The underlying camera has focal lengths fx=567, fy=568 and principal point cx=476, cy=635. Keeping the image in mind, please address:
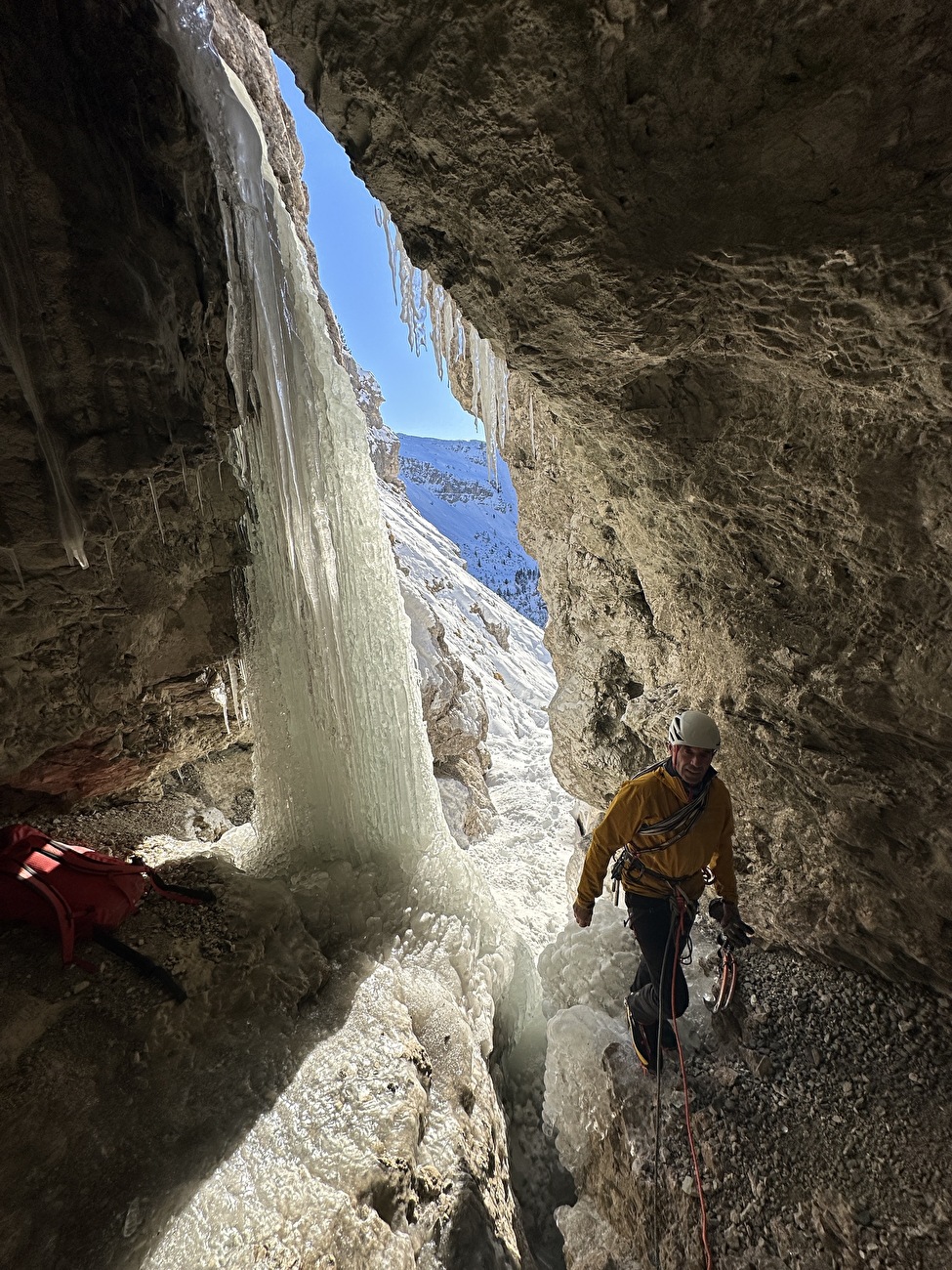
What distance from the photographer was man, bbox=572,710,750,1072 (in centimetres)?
251

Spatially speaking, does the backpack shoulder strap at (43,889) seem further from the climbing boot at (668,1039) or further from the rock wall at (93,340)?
the climbing boot at (668,1039)

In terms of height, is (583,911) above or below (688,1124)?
above

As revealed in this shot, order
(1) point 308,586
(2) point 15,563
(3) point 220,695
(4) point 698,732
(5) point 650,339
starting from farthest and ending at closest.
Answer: (3) point 220,695, (1) point 308,586, (2) point 15,563, (4) point 698,732, (5) point 650,339

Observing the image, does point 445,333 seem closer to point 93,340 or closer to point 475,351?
point 475,351

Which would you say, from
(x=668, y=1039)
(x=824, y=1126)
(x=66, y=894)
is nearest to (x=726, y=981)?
(x=668, y=1039)

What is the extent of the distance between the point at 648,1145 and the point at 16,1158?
2.54m

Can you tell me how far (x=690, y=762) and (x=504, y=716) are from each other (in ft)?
42.1

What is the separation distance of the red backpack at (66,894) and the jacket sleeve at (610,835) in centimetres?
205

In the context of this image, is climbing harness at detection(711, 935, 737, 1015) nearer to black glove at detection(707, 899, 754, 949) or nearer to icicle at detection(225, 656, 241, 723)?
black glove at detection(707, 899, 754, 949)

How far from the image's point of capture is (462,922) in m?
4.11

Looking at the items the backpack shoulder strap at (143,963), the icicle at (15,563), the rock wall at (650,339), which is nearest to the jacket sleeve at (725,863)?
the rock wall at (650,339)

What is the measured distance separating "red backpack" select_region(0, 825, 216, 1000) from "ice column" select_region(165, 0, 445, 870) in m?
1.29

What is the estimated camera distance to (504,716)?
15.2 meters

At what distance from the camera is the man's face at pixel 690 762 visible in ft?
8.04
